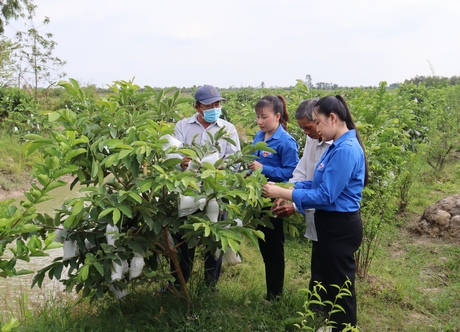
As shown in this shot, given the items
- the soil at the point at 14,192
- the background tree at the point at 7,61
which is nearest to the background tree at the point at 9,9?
the background tree at the point at 7,61

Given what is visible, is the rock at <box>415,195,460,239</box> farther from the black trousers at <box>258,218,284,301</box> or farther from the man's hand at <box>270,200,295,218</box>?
the man's hand at <box>270,200,295,218</box>

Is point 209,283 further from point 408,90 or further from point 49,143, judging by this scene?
point 408,90

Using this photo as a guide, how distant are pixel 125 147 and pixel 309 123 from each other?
132 cm

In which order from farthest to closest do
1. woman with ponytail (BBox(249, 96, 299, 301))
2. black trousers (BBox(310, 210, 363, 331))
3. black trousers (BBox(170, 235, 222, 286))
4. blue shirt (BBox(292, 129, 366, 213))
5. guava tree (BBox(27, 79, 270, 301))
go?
black trousers (BBox(170, 235, 222, 286))
woman with ponytail (BBox(249, 96, 299, 301))
black trousers (BBox(310, 210, 363, 331))
blue shirt (BBox(292, 129, 366, 213))
guava tree (BBox(27, 79, 270, 301))

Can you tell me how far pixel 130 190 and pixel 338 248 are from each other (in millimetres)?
1269

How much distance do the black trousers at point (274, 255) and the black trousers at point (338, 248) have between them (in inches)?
18.8

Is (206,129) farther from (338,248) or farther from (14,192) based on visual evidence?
(14,192)

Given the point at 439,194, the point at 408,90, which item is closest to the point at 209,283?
the point at 439,194

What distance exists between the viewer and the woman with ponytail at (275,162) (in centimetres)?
301

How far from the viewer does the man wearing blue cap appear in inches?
120

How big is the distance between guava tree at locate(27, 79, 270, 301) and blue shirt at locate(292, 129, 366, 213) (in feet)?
1.02

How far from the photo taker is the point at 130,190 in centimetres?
204

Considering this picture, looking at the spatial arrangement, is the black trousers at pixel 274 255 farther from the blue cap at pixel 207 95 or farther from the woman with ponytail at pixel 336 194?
the blue cap at pixel 207 95

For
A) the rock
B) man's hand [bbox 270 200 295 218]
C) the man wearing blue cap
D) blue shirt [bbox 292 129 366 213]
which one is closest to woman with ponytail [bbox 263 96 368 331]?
blue shirt [bbox 292 129 366 213]
